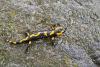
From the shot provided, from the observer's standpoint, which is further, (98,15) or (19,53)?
(98,15)

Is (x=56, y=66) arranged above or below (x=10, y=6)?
below

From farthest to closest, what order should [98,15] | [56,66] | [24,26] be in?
1. [98,15]
2. [24,26]
3. [56,66]

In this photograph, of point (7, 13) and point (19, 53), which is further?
point (7, 13)

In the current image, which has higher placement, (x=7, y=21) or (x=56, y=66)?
(x=7, y=21)

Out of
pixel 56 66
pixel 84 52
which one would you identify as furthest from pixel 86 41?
pixel 56 66

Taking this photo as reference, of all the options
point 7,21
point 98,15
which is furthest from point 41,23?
point 98,15

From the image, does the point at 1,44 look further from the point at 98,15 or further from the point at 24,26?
the point at 98,15

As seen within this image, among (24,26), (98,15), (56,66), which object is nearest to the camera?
(56,66)

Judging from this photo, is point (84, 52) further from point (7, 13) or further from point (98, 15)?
point (7, 13)
